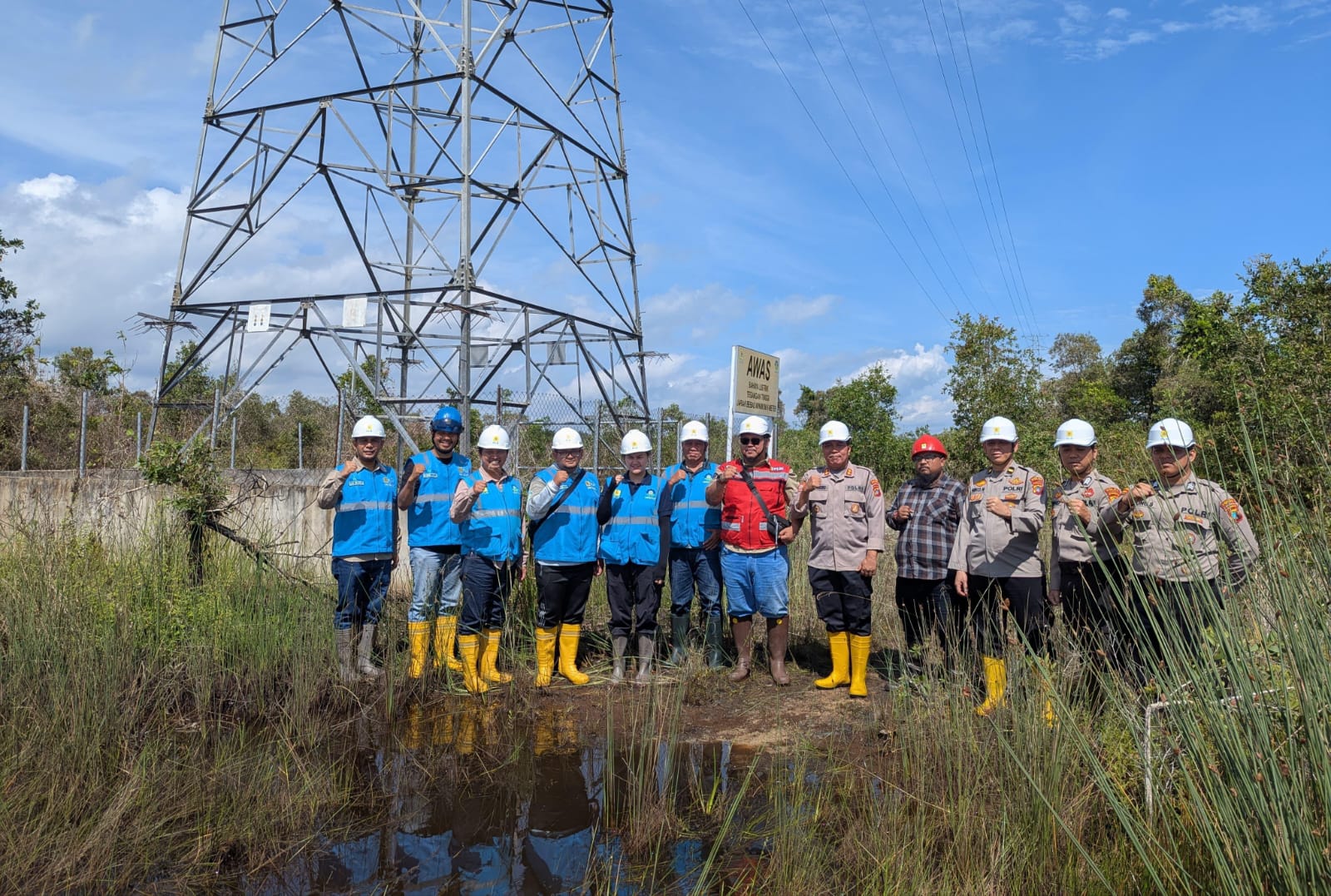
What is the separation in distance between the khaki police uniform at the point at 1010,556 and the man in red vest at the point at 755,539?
1489 mm

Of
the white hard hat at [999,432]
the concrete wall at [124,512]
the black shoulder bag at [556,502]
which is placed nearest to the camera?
the white hard hat at [999,432]

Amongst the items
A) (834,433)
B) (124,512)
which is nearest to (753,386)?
(834,433)

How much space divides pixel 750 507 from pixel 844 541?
79 cm

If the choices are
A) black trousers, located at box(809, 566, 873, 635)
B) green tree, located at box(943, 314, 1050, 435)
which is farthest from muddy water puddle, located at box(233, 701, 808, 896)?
green tree, located at box(943, 314, 1050, 435)

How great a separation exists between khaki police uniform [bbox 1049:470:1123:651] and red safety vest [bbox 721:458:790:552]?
213 cm

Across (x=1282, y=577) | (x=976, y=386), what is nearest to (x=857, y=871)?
(x=1282, y=577)

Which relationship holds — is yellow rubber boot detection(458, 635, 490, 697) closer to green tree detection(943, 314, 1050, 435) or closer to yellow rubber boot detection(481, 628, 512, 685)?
yellow rubber boot detection(481, 628, 512, 685)

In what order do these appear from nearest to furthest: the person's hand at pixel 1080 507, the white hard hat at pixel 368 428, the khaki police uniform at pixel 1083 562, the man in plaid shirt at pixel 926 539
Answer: the person's hand at pixel 1080 507, the khaki police uniform at pixel 1083 562, the man in plaid shirt at pixel 926 539, the white hard hat at pixel 368 428

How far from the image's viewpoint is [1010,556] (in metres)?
6.24

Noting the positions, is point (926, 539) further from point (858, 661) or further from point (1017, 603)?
point (858, 661)

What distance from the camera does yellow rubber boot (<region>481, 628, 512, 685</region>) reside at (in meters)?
7.26

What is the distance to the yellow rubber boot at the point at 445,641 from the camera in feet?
23.4

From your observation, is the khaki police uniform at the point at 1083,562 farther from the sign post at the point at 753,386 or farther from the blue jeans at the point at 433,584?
the blue jeans at the point at 433,584

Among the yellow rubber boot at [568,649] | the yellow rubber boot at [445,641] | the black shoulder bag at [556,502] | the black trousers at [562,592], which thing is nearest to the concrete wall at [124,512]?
the yellow rubber boot at [445,641]
